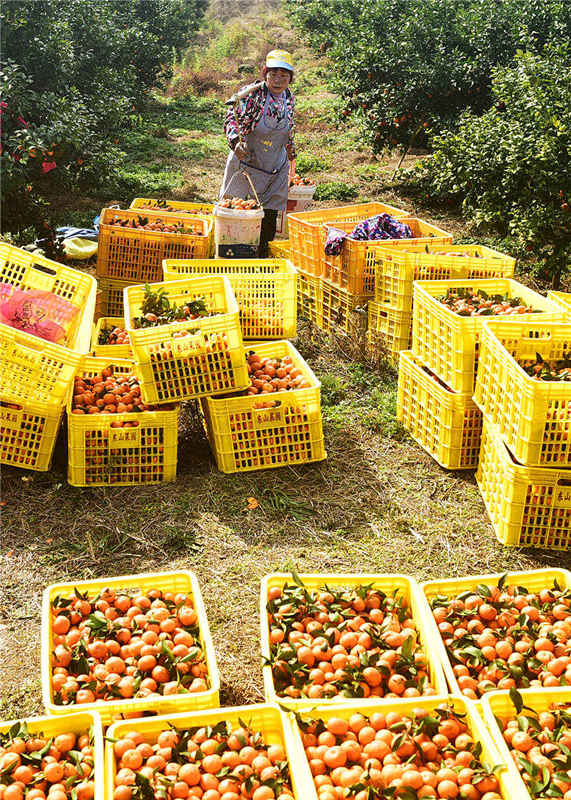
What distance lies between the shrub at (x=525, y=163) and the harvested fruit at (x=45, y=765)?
6.83 meters

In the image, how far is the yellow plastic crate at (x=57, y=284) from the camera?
5.22 meters

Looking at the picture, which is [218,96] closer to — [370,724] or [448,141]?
[448,141]

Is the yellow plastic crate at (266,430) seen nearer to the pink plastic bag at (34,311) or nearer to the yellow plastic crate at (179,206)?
the pink plastic bag at (34,311)

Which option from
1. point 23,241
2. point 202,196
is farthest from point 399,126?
point 23,241

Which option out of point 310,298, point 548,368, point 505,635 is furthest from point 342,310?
point 505,635

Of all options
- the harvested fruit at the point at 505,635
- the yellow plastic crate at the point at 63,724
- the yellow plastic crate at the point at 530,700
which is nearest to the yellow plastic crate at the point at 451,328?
the harvested fruit at the point at 505,635

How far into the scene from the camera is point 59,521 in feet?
14.9

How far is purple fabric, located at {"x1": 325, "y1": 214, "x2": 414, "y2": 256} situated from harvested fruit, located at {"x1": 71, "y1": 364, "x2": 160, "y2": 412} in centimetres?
255

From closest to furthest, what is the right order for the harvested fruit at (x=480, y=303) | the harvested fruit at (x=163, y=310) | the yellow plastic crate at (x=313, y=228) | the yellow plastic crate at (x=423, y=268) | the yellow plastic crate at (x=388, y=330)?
the harvested fruit at (x=163, y=310)
the harvested fruit at (x=480, y=303)
the yellow plastic crate at (x=423, y=268)
the yellow plastic crate at (x=388, y=330)
the yellow plastic crate at (x=313, y=228)

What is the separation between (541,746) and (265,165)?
6684mm

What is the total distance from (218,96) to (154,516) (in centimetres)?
1965

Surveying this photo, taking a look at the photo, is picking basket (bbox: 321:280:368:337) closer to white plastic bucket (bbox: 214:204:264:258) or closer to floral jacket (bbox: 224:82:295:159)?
white plastic bucket (bbox: 214:204:264:258)

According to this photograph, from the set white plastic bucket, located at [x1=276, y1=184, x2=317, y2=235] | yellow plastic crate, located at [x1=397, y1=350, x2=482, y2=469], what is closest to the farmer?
white plastic bucket, located at [x1=276, y1=184, x2=317, y2=235]

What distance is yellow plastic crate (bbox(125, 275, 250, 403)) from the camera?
15.6 feet
